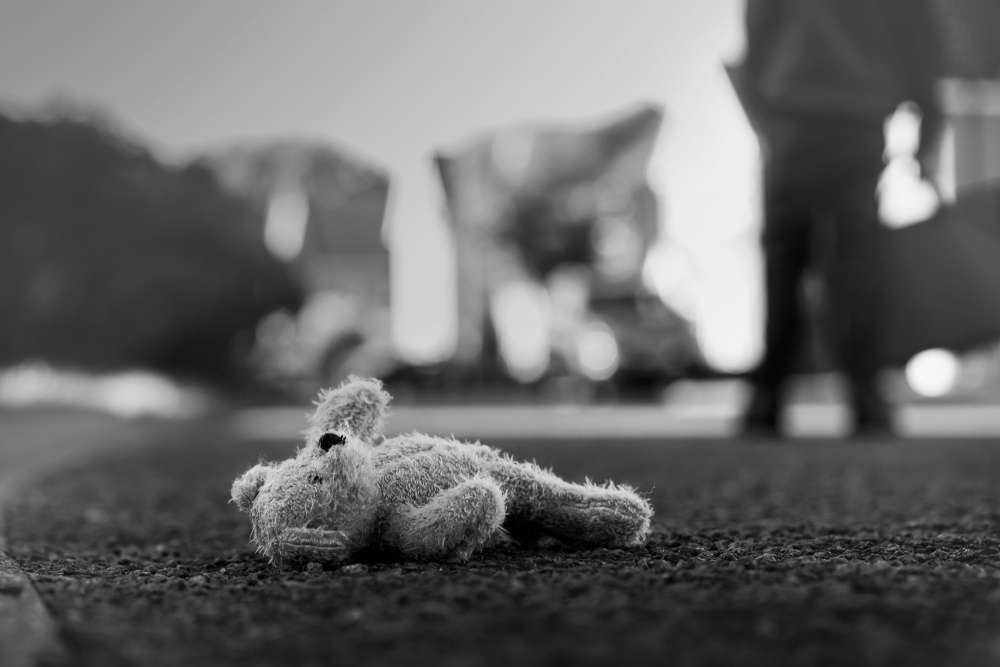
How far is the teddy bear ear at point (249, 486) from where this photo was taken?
4.88 ft

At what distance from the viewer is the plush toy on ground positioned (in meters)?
1.31

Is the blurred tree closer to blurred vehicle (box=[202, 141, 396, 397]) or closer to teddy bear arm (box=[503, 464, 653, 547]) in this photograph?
blurred vehicle (box=[202, 141, 396, 397])

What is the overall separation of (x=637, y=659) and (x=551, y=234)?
12.4 metres

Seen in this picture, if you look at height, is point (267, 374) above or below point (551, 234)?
below

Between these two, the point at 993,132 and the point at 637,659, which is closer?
the point at 637,659

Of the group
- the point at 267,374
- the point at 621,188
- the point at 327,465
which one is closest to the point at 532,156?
the point at 621,188

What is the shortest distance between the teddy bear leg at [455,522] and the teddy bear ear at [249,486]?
0.84 feet

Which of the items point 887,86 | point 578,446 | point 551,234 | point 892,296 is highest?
point 551,234

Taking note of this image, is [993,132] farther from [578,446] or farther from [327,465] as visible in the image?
[327,465]

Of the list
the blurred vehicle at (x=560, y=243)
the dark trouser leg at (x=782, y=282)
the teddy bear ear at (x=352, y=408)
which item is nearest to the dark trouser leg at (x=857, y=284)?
the dark trouser leg at (x=782, y=282)

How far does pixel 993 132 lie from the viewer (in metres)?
8.55

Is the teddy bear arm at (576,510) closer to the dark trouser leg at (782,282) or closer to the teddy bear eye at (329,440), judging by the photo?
the teddy bear eye at (329,440)

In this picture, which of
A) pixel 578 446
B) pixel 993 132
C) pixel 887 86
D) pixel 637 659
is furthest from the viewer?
pixel 993 132

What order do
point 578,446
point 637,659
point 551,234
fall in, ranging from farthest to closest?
point 551,234
point 578,446
point 637,659
